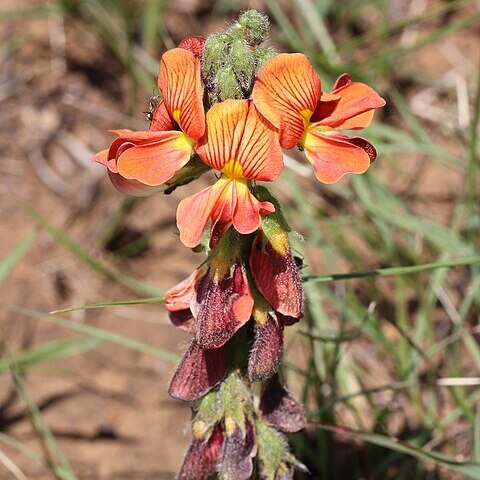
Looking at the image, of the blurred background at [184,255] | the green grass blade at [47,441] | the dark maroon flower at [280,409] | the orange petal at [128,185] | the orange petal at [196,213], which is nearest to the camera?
the orange petal at [196,213]

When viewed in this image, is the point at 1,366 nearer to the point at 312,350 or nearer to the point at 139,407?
the point at 139,407

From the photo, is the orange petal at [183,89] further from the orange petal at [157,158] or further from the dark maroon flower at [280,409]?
the dark maroon flower at [280,409]

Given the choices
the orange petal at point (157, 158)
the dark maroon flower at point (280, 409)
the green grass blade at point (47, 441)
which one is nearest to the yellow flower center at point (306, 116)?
the orange petal at point (157, 158)

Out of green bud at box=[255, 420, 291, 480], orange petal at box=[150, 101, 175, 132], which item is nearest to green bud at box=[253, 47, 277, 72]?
orange petal at box=[150, 101, 175, 132]

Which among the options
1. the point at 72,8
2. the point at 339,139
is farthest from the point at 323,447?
the point at 72,8

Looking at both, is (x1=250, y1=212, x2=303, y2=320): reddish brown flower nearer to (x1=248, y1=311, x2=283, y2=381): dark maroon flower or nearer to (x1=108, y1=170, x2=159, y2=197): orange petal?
(x1=248, y1=311, x2=283, y2=381): dark maroon flower

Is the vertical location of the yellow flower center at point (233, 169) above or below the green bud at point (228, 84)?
→ below

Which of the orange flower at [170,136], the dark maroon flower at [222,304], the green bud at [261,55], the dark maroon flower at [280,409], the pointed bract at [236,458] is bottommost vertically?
the pointed bract at [236,458]
